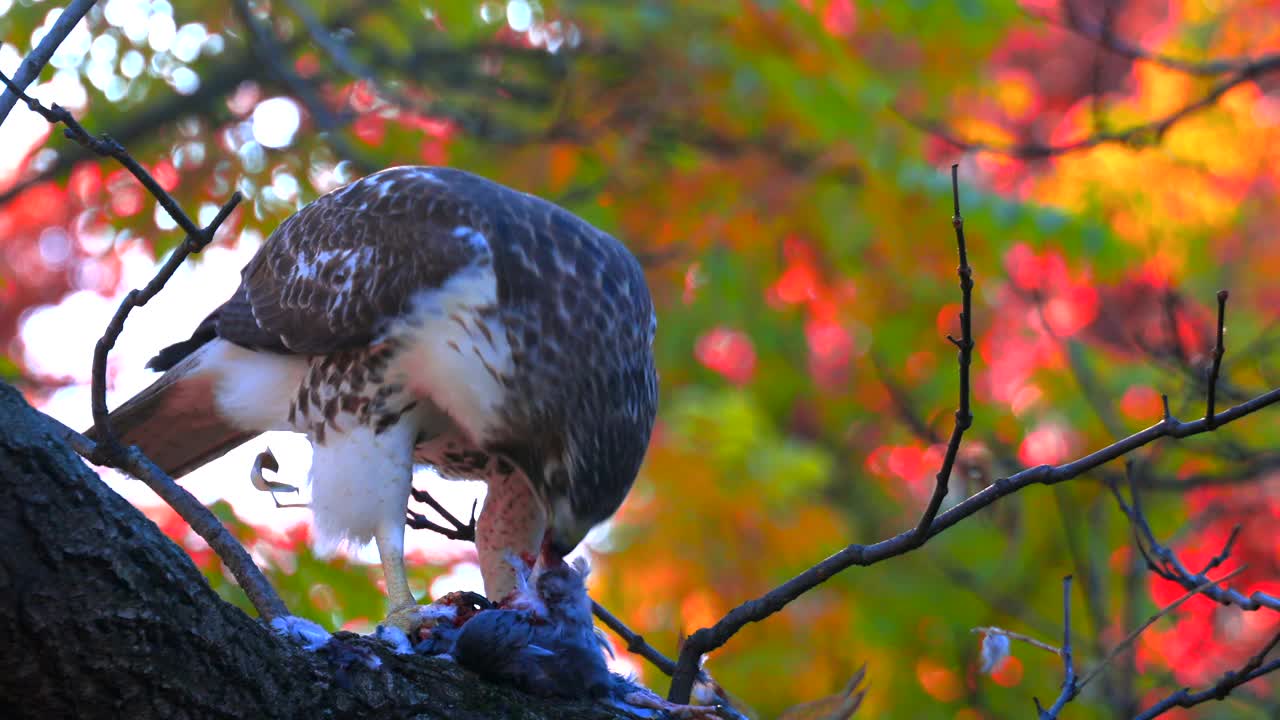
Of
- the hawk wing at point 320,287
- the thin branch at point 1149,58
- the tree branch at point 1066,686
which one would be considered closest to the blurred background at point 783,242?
the thin branch at point 1149,58

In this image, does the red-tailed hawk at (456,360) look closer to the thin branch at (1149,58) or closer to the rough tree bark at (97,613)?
the rough tree bark at (97,613)

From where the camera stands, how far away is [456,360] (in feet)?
11.1

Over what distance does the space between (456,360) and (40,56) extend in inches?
48.9

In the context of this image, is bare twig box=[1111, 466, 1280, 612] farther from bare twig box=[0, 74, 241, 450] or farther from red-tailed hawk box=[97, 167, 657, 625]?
bare twig box=[0, 74, 241, 450]

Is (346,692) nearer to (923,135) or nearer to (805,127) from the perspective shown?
(805,127)

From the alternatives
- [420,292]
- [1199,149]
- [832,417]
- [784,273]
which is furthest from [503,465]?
[1199,149]

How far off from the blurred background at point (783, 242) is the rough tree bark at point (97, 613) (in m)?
3.60

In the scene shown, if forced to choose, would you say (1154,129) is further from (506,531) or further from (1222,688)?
(1222,688)

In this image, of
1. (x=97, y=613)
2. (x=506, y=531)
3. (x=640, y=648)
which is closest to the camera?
(x=97, y=613)

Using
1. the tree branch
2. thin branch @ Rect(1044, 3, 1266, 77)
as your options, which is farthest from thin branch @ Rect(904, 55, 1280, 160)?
the tree branch

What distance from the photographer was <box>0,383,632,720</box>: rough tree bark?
177 centimetres

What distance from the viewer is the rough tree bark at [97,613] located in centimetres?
177

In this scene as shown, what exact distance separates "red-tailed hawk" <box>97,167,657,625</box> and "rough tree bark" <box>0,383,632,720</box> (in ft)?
3.92

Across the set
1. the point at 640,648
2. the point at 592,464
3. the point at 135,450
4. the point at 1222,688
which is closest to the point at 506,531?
the point at 592,464
